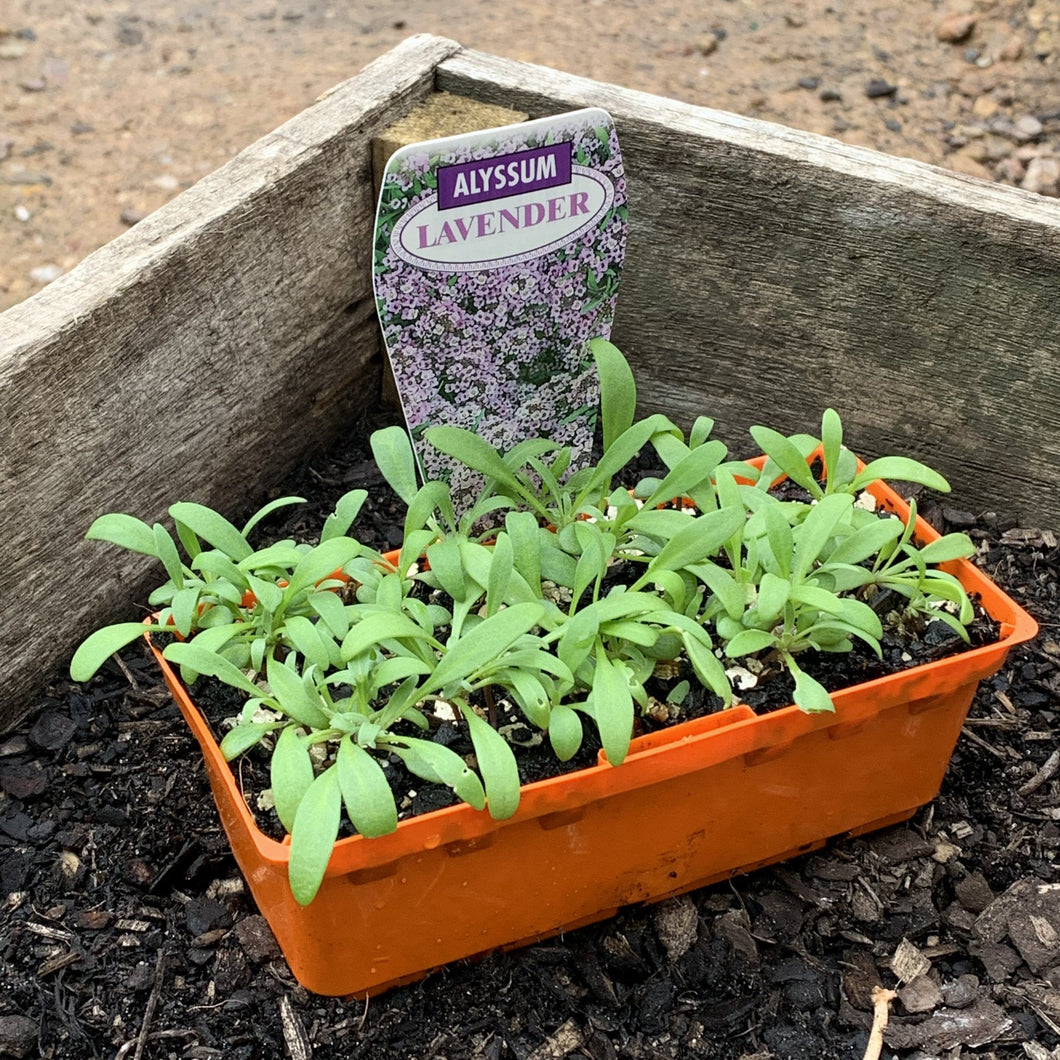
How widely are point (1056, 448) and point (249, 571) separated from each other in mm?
1179

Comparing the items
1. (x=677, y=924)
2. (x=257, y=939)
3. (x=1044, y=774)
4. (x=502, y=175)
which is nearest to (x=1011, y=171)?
(x=1044, y=774)

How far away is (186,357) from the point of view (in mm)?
1656

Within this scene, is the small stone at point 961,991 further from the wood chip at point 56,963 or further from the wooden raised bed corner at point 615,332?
the wood chip at point 56,963

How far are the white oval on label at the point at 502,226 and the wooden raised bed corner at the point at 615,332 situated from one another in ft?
1.40

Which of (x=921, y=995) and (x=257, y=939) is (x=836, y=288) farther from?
(x=257, y=939)

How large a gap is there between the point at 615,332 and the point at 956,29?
2.08 m

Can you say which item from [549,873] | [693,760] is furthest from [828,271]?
[549,873]

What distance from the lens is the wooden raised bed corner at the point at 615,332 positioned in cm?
155

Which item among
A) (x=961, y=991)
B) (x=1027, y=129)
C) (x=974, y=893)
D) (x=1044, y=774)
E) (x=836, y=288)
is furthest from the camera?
(x=1027, y=129)

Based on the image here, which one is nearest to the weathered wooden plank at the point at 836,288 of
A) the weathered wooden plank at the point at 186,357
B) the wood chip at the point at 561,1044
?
the weathered wooden plank at the point at 186,357

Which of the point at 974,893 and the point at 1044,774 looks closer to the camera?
the point at 974,893

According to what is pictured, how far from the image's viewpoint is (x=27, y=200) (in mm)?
3023

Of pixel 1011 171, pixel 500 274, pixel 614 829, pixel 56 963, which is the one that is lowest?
pixel 1011 171

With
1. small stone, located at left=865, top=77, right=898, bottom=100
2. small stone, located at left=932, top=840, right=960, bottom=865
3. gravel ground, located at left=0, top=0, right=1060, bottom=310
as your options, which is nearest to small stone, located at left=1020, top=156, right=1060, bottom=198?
gravel ground, located at left=0, top=0, right=1060, bottom=310
